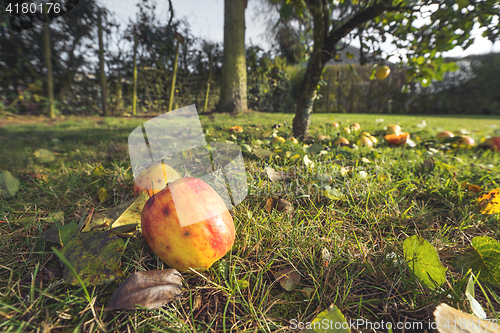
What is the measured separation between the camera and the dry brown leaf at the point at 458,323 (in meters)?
0.61

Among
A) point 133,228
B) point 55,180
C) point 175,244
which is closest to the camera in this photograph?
point 175,244

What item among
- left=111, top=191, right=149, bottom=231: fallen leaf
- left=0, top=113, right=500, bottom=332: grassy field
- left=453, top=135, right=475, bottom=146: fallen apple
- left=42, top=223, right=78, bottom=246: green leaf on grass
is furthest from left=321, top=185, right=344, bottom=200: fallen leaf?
left=453, top=135, right=475, bottom=146: fallen apple

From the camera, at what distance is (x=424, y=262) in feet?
2.68

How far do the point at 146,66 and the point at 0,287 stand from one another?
8724mm

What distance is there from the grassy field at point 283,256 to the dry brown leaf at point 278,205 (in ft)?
0.19

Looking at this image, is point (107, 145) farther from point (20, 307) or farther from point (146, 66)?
point (146, 66)

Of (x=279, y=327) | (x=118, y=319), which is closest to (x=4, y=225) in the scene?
(x=118, y=319)

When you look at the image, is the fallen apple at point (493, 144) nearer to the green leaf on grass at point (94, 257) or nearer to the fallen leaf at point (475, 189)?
the fallen leaf at point (475, 189)

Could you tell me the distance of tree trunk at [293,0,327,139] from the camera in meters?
2.52

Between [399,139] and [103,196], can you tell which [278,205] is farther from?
[399,139]

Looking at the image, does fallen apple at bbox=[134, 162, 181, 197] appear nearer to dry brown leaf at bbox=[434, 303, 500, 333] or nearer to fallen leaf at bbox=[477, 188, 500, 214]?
dry brown leaf at bbox=[434, 303, 500, 333]

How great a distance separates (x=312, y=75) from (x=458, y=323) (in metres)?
2.60

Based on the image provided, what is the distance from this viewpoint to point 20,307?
693mm

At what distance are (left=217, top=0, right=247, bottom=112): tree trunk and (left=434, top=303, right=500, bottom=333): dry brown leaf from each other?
6.93 meters
